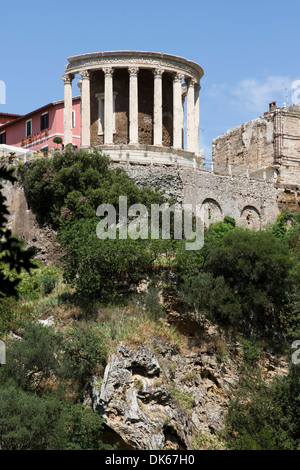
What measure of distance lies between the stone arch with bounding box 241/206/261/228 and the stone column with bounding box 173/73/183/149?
4.72 metres

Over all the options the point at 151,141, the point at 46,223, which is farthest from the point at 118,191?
the point at 151,141

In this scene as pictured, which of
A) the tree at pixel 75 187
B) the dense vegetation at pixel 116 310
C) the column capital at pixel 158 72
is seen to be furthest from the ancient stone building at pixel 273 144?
the tree at pixel 75 187

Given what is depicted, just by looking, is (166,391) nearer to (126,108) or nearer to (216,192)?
(216,192)

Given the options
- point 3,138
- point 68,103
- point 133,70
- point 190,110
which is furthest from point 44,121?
point 190,110

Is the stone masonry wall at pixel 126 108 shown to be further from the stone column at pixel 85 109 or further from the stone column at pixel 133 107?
the stone column at pixel 133 107

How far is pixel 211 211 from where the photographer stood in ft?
133

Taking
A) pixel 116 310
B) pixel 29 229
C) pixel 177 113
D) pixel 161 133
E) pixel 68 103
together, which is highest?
pixel 68 103

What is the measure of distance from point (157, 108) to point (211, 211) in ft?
19.9

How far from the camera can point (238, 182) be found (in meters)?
42.1

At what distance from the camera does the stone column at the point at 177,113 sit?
42.6m

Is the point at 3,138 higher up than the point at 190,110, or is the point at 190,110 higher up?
the point at 3,138

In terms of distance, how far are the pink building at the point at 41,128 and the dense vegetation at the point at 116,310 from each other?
1342 centimetres

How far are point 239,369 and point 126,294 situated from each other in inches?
200

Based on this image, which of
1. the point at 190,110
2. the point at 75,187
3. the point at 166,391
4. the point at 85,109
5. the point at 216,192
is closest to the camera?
the point at 166,391
